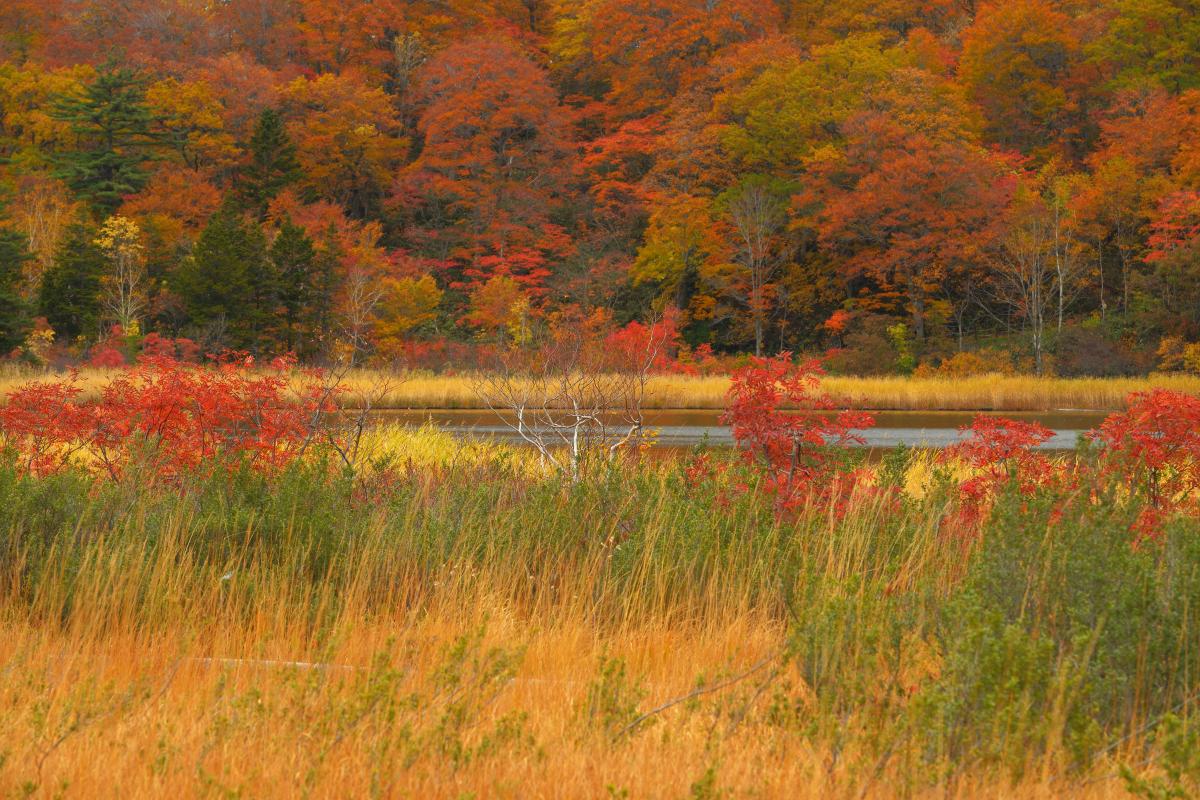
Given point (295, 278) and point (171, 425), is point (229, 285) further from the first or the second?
point (171, 425)

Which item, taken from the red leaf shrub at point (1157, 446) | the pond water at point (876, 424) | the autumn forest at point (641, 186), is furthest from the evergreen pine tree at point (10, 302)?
the red leaf shrub at point (1157, 446)

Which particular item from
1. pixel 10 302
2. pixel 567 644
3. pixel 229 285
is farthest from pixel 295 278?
pixel 567 644

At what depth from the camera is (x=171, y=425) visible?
1059cm

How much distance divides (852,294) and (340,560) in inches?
1545

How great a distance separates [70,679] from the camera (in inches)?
211

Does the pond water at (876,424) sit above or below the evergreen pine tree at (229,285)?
below

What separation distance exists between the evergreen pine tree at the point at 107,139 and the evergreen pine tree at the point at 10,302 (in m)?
10.6

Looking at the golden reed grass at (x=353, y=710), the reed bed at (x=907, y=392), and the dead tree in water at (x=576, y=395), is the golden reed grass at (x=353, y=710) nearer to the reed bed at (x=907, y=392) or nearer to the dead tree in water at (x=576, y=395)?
the dead tree in water at (x=576, y=395)

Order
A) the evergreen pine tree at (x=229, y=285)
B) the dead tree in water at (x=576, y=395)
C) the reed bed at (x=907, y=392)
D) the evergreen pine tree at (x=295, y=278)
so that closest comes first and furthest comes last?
1. the dead tree in water at (x=576, y=395)
2. the reed bed at (x=907, y=392)
3. the evergreen pine tree at (x=229, y=285)
4. the evergreen pine tree at (x=295, y=278)

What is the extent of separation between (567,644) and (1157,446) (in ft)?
15.1

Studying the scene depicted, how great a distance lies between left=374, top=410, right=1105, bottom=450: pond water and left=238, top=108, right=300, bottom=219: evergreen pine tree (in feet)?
73.1

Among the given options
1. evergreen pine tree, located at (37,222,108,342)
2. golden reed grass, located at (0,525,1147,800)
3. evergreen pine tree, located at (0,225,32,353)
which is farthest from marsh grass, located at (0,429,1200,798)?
evergreen pine tree, located at (37,222,108,342)


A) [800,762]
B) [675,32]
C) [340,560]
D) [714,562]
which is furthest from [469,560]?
[675,32]

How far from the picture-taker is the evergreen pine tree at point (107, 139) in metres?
47.1
